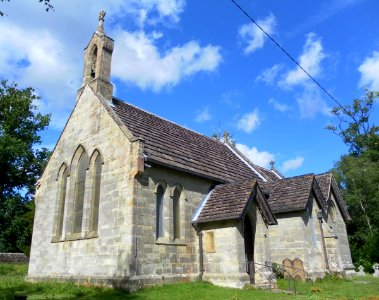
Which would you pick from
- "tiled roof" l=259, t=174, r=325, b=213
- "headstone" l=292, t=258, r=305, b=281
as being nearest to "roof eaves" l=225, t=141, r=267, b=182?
"tiled roof" l=259, t=174, r=325, b=213

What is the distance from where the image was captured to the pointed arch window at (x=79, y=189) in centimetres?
1791

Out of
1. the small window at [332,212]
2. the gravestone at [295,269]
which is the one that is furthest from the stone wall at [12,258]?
the small window at [332,212]

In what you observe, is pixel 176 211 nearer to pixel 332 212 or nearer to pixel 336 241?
pixel 336 241

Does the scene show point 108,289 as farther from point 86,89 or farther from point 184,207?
point 86,89

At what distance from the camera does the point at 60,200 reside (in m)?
19.6

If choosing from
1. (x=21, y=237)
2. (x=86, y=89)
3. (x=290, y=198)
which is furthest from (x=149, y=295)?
(x=21, y=237)

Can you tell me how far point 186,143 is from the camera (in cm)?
2198

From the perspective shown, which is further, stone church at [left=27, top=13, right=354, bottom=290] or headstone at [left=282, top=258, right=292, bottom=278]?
headstone at [left=282, top=258, right=292, bottom=278]

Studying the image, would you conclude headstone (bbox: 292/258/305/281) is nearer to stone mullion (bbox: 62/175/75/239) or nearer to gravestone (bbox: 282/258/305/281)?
gravestone (bbox: 282/258/305/281)

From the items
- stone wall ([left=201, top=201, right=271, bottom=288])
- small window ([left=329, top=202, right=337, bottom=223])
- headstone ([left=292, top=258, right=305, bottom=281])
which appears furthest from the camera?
small window ([left=329, top=202, right=337, bottom=223])

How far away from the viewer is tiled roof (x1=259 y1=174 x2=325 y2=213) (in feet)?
64.1

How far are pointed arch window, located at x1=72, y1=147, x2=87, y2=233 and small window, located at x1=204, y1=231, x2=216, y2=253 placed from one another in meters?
6.08

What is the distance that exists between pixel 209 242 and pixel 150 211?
130 inches

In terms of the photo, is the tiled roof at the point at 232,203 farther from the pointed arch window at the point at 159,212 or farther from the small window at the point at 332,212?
the small window at the point at 332,212
